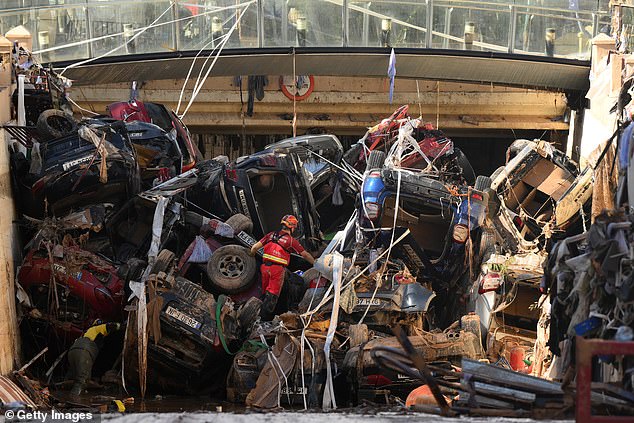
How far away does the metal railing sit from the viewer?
23.4 metres

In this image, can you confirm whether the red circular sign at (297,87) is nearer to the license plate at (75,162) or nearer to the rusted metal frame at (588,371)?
the license plate at (75,162)

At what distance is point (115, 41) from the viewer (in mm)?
23859

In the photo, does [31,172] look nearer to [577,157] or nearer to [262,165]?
[262,165]

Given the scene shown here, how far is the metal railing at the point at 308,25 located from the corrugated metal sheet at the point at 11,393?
10776mm

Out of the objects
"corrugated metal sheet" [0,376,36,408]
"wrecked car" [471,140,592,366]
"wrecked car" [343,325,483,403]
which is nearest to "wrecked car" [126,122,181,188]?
Answer: "wrecked car" [471,140,592,366]

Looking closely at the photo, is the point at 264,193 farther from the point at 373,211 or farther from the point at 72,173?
the point at 72,173

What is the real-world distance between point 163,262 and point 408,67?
10.6 metres

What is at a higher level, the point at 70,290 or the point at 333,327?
the point at 70,290

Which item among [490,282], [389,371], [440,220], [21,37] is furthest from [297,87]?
[389,371]

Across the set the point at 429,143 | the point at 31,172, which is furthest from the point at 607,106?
the point at 31,172

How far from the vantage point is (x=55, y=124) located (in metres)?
17.5

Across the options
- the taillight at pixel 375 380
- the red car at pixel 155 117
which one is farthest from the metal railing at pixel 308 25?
the taillight at pixel 375 380

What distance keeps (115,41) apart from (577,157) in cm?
904

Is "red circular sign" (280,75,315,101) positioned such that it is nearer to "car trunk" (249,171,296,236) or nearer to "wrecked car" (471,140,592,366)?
"wrecked car" (471,140,592,366)
